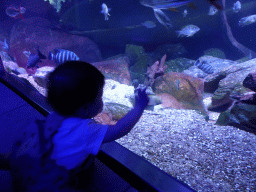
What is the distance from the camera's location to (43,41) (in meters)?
7.64

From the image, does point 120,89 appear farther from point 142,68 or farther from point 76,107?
point 76,107

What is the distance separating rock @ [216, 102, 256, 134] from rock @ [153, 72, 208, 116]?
1.42m

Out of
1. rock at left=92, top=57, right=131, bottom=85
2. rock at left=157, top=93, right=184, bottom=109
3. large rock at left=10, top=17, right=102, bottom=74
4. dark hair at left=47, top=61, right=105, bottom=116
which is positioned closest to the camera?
dark hair at left=47, top=61, right=105, bottom=116

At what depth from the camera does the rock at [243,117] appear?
2.60m

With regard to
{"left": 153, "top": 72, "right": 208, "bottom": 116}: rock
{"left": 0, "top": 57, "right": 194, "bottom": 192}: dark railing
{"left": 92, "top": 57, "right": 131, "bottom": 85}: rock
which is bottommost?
{"left": 92, "top": 57, "right": 131, "bottom": 85}: rock

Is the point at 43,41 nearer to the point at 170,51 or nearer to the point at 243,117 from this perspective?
the point at 170,51

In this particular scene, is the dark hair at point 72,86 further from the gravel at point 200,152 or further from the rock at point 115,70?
the rock at point 115,70

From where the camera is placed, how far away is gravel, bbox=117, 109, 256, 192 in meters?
1.46

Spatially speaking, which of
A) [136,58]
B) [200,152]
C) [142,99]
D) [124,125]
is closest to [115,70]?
[136,58]

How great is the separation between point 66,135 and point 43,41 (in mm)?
8092

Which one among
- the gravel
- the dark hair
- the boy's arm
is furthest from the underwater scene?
the boy's arm

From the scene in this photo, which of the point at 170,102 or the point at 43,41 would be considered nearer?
the point at 170,102

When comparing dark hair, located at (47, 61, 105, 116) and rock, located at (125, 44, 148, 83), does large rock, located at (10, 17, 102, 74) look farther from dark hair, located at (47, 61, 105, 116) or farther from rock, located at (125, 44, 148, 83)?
dark hair, located at (47, 61, 105, 116)

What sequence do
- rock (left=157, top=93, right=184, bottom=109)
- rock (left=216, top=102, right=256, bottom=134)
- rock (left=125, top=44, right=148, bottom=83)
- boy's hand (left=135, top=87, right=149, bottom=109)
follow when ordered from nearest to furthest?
boy's hand (left=135, top=87, right=149, bottom=109), rock (left=216, top=102, right=256, bottom=134), rock (left=157, top=93, right=184, bottom=109), rock (left=125, top=44, right=148, bottom=83)
